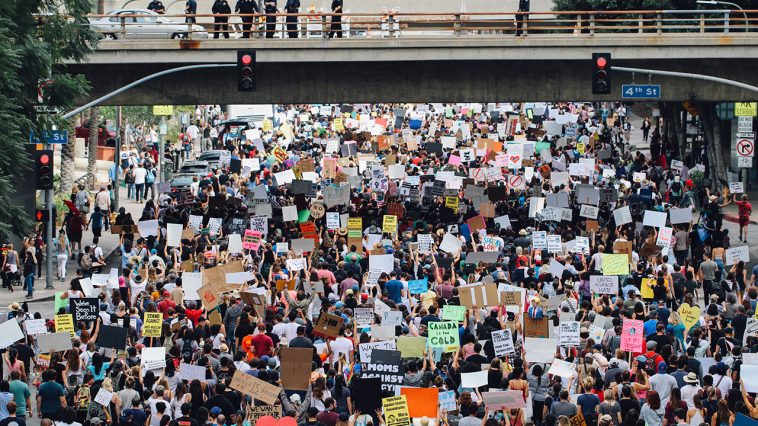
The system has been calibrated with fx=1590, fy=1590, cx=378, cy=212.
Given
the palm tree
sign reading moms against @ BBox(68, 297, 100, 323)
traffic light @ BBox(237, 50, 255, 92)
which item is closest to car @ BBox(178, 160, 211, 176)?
the palm tree

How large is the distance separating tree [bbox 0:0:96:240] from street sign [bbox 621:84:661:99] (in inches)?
519

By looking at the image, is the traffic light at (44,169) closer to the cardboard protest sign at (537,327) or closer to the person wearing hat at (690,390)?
the cardboard protest sign at (537,327)

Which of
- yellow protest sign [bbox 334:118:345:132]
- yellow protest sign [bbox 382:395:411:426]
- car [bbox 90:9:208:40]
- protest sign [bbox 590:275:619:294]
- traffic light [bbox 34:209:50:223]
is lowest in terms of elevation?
yellow protest sign [bbox 382:395:411:426]

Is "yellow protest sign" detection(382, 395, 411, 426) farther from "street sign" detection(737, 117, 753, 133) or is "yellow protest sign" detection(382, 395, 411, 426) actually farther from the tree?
"street sign" detection(737, 117, 753, 133)

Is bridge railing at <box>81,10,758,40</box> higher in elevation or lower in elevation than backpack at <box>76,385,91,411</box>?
higher

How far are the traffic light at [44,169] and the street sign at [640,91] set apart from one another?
45.2 feet

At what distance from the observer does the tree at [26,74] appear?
86.3 feet

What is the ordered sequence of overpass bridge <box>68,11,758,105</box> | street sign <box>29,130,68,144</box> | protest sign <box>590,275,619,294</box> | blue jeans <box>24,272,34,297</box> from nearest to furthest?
1. protest sign <box>590,275,619,294</box>
2. street sign <box>29,130,68,144</box>
3. blue jeans <box>24,272,34,297</box>
4. overpass bridge <box>68,11,758,105</box>

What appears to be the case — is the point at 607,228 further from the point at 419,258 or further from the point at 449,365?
the point at 449,365

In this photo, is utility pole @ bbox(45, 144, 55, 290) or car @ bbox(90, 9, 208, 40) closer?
utility pole @ bbox(45, 144, 55, 290)

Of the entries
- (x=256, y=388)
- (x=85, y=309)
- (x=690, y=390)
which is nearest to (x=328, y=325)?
(x=256, y=388)

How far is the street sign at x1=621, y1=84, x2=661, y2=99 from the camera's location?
3844cm

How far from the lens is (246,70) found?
32.0 m

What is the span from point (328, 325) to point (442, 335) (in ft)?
4.86
